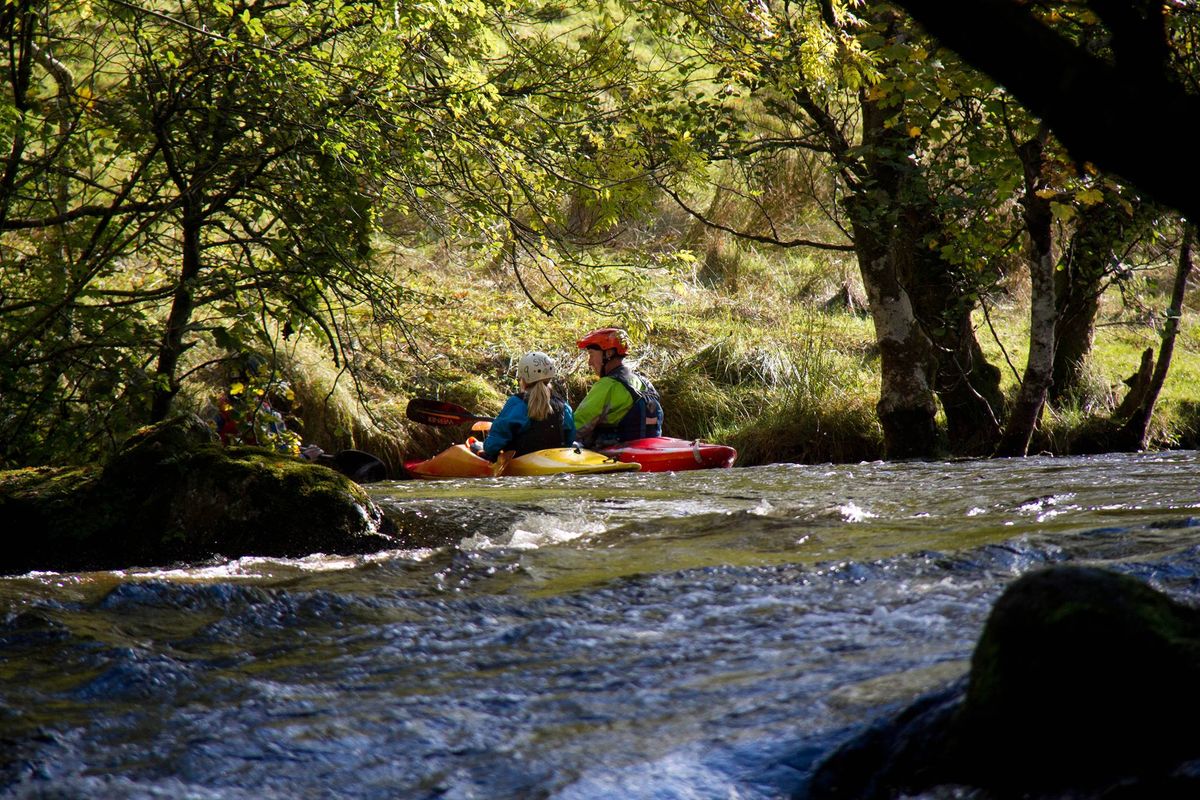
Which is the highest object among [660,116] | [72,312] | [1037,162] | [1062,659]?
[660,116]

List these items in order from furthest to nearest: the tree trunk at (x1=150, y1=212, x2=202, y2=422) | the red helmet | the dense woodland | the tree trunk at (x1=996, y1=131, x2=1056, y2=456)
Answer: the red helmet < the tree trunk at (x1=996, y1=131, x2=1056, y2=456) < the tree trunk at (x1=150, y1=212, x2=202, y2=422) < the dense woodland

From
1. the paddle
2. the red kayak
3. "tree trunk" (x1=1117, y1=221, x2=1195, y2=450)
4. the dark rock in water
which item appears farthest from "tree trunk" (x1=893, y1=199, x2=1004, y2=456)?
the dark rock in water

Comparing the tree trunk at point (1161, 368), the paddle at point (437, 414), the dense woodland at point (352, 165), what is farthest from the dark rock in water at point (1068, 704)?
the paddle at point (437, 414)

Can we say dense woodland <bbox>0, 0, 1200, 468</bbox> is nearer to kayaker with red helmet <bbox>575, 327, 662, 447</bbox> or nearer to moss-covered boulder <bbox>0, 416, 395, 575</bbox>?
moss-covered boulder <bbox>0, 416, 395, 575</bbox>

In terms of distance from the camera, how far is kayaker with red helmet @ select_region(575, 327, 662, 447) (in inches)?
448

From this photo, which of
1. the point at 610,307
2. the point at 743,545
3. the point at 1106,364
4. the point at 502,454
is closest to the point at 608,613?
the point at 743,545

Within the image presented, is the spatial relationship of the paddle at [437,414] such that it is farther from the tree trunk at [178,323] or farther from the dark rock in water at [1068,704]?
the dark rock in water at [1068,704]

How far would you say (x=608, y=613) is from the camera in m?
3.93

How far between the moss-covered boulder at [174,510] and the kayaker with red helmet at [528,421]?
503 centimetres

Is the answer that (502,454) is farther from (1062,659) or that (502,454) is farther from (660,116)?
(1062,659)

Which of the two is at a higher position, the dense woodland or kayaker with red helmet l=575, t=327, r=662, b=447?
the dense woodland

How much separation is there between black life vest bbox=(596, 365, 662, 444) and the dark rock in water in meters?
9.07

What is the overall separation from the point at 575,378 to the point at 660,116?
14.5 ft

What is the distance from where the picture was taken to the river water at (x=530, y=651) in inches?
100
